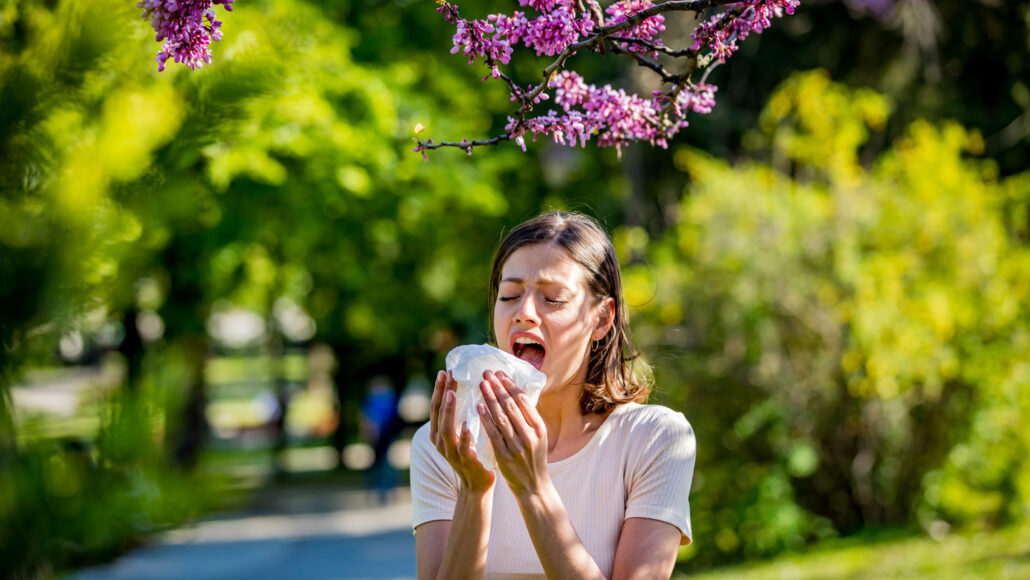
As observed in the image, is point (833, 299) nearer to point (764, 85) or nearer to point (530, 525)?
point (764, 85)

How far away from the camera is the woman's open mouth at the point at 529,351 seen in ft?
7.51

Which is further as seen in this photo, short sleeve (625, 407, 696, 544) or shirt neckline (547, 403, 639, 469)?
shirt neckline (547, 403, 639, 469)

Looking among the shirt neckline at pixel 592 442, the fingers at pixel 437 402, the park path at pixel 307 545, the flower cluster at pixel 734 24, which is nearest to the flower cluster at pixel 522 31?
the flower cluster at pixel 734 24

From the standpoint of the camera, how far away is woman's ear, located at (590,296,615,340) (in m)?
2.47

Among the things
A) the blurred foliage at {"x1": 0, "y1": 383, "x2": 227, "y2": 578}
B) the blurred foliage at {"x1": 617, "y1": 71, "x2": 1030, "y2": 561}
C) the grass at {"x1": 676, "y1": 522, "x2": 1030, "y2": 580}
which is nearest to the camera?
the blurred foliage at {"x1": 0, "y1": 383, "x2": 227, "y2": 578}

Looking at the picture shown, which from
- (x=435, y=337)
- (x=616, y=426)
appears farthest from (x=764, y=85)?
(x=616, y=426)

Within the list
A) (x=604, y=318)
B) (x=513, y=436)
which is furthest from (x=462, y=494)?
(x=604, y=318)

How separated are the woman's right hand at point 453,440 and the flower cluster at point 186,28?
79 centimetres

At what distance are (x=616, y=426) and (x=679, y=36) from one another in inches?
437

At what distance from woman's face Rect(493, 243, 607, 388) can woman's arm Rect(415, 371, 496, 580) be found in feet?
0.86

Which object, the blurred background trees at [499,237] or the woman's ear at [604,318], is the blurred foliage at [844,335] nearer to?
the blurred background trees at [499,237]

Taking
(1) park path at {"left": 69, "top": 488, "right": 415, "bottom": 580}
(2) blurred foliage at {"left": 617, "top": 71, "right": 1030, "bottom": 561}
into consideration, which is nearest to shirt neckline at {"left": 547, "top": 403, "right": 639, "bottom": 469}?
(2) blurred foliage at {"left": 617, "top": 71, "right": 1030, "bottom": 561}

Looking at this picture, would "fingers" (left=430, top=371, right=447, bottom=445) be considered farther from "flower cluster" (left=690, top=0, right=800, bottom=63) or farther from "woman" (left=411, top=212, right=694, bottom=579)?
"flower cluster" (left=690, top=0, right=800, bottom=63)

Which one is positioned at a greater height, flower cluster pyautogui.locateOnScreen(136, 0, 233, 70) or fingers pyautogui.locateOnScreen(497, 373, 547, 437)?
flower cluster pyautogui.locateOnScreen(136, 0, 233, 70)
